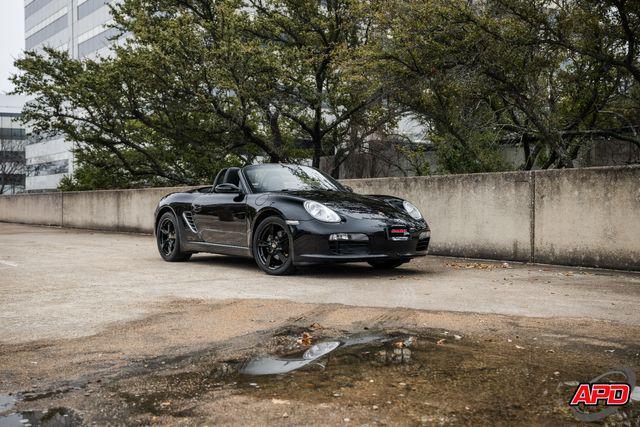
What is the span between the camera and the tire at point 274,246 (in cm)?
799

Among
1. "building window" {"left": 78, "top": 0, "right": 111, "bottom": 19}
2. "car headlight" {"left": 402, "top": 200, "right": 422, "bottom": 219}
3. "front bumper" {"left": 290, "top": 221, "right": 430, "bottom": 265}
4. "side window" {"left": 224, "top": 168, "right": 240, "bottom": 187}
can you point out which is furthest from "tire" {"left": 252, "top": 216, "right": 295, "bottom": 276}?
"building window" {"left": 78, "top": 0, "right": 111, "bottom": 19}

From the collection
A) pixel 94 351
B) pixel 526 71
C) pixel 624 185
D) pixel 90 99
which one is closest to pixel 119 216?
pixel 90 99

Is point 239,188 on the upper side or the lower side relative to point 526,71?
lower

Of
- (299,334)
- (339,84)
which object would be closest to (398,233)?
(299,334)

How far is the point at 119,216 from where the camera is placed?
20.2 m

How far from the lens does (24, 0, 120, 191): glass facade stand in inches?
2603

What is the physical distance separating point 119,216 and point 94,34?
51.5 meters

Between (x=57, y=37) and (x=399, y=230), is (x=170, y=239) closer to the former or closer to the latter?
(x=399, y=230)

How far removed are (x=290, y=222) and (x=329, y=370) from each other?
170 inches

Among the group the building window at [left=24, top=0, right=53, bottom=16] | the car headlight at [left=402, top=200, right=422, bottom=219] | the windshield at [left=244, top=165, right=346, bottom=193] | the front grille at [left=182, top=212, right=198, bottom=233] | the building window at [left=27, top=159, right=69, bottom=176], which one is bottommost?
the front grille at [left=182, top=212, right=198, bottom=233]

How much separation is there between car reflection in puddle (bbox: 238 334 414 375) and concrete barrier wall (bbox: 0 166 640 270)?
17.6 feet

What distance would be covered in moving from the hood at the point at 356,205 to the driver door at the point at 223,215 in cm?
83

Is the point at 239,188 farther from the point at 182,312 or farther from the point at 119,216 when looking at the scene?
the point at 119,216

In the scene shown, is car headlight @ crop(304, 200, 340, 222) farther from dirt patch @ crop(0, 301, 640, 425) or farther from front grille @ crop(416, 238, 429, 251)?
dirt patch @ crop(0, 301, 640, 425)
